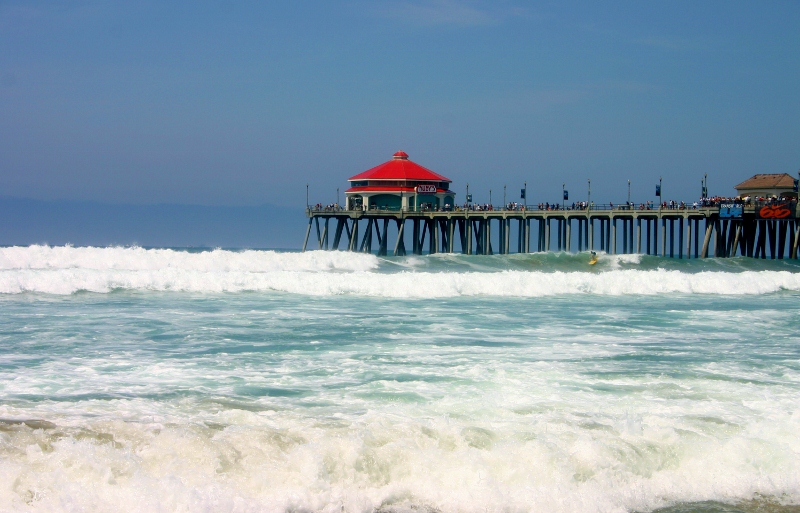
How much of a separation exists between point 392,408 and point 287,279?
18.0m

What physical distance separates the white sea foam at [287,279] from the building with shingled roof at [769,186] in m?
17.3

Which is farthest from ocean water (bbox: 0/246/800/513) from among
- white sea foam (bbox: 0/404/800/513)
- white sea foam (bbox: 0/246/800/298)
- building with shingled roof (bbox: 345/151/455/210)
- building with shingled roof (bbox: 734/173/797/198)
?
building with shingled roof (bbox: 345/151/455/210)

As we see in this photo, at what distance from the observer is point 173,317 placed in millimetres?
19656

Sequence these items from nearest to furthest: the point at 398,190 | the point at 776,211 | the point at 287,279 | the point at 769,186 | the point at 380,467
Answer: the point at 380,467
the point at 287,279
the point at 776,211
the point at 769,186
the point at 398,190

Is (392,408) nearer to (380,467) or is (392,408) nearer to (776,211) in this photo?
(380,467)

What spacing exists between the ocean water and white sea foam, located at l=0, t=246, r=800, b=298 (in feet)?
11.5

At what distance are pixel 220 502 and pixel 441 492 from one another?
1998 millimetres

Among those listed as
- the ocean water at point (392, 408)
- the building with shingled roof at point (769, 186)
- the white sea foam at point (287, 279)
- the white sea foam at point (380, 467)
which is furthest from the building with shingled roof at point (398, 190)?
the white sea foam at point (380, 467)

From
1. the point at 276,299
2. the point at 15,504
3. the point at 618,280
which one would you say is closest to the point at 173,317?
the point at 276,299

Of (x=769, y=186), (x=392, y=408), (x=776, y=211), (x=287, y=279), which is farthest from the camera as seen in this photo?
(x=769, y=186)

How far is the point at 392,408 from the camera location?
10555mm

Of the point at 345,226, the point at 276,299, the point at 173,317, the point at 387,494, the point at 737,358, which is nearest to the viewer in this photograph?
the point at 387,494

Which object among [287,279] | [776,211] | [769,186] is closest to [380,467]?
[287,279]

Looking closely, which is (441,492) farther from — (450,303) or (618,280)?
(618,280)
